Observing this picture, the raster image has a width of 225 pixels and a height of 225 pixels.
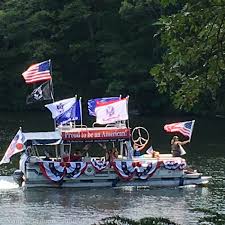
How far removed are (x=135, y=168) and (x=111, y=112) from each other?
8.96 feet

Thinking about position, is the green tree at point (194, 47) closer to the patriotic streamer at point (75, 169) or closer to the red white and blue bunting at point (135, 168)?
the patriotic streamer at point (75, 169)

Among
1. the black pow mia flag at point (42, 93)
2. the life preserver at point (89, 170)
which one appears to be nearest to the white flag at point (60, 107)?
the black pow mia flag at point (42, 93)

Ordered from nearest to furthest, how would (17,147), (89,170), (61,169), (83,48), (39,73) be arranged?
(17,147) < (61,169) < (89,170) < (39,73) < (83,48)

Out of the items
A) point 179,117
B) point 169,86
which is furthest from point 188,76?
point 179,117

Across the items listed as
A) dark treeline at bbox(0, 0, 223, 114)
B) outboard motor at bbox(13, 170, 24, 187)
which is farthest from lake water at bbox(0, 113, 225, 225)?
dark treeline at bbox(0, 0, 223, 114)

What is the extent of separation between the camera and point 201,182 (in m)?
29.9

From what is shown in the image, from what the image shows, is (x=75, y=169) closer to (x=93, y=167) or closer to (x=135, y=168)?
(x=93, y=167)

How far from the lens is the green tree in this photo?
9.14m

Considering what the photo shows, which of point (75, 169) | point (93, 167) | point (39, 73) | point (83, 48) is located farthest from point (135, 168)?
point (83, 48)

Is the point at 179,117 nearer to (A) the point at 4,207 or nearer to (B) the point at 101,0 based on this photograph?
(B) the point at 101,0

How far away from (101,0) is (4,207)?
51448 mm

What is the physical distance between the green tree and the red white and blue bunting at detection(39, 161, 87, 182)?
19.8 metres

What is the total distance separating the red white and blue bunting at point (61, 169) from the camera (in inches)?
1141

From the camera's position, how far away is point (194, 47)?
9289mm
